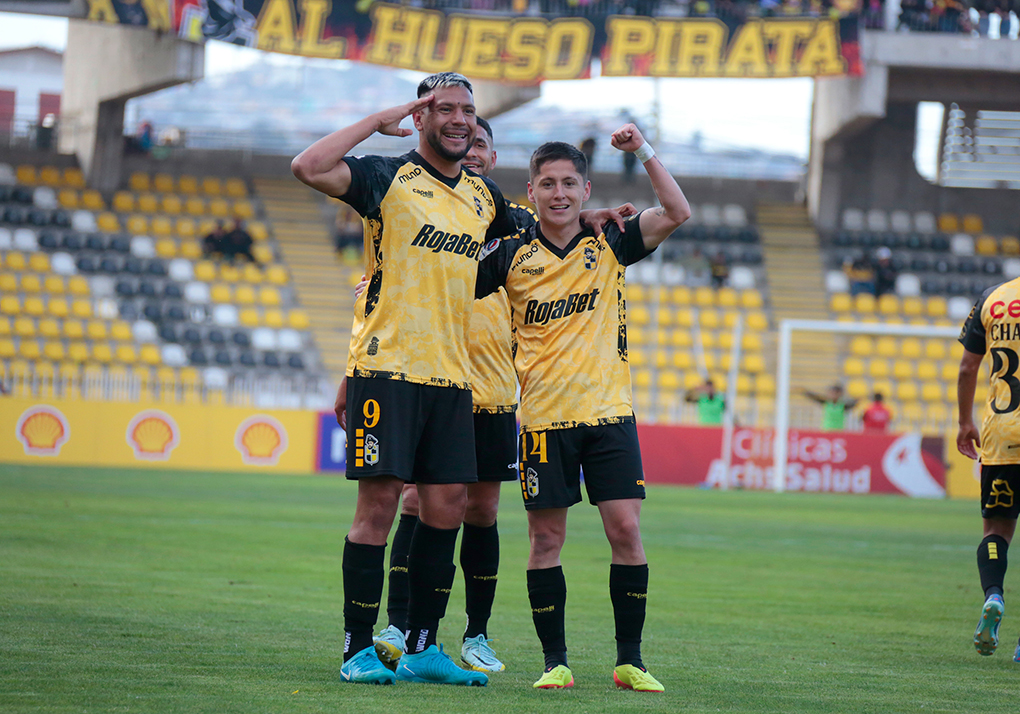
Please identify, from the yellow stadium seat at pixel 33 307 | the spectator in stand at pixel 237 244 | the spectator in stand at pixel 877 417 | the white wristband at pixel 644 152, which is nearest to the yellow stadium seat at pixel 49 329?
the yellow stadium seat at pixel 33 307

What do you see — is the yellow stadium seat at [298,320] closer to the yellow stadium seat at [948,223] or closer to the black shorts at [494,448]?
the yellow stadium seat at [948,223]

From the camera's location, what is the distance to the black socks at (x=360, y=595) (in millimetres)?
4609

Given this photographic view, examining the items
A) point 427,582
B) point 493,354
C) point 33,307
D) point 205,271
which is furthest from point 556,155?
point 205,271

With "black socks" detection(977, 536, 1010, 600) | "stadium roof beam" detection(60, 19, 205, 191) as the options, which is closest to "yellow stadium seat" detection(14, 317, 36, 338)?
"stadium roof beam" detection(60, 19, 205, 191)

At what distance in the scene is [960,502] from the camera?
20.7 m

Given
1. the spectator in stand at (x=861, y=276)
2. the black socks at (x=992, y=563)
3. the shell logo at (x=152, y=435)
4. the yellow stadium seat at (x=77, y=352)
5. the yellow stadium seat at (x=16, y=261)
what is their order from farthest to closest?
1. the spectator in stand at (x=861, y=276)
2. the yellow stadium seat at (x=16, y=261)
3. the yellow stadium seat at (x=77, y=352)
4. the shell logo at (x=152, y=435)
5. the black socks at (x=992, y=563)

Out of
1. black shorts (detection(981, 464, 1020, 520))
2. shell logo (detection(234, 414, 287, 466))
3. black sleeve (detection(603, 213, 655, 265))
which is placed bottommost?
shell logo (detection(234, 414, 287, 466))

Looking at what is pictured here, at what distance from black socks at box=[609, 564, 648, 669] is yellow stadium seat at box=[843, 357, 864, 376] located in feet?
78.0

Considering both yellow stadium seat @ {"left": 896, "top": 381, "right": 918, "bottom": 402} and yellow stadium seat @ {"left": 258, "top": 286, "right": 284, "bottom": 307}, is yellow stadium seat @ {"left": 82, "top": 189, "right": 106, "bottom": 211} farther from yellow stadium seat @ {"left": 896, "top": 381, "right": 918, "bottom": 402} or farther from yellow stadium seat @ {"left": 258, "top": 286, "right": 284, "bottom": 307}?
yellow stadium seat @ {"left": 896, "top": 381, "right": 918, "bottom": 402}

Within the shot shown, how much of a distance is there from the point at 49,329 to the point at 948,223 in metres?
21.9

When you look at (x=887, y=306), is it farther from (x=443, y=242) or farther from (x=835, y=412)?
(x=443, y=242)

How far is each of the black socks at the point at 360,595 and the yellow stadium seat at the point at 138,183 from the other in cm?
2640

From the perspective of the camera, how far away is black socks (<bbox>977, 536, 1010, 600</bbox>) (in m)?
6.03

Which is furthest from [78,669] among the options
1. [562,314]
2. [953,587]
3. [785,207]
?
[785,207]
